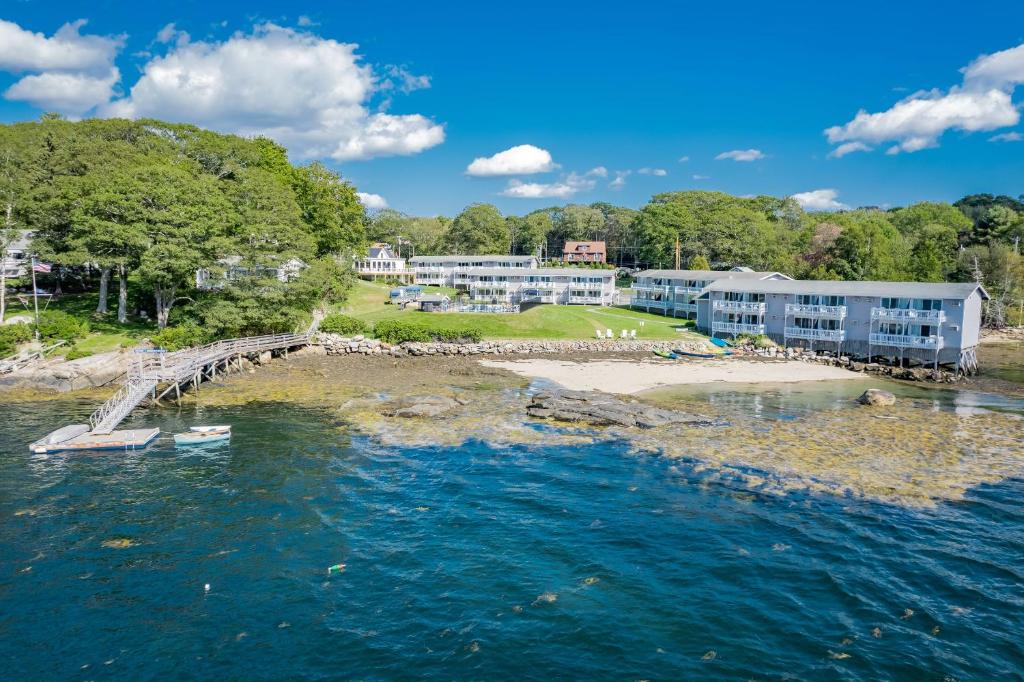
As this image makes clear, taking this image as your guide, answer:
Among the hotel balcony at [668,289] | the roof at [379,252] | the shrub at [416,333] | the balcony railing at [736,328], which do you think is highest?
the roof at [379,252]

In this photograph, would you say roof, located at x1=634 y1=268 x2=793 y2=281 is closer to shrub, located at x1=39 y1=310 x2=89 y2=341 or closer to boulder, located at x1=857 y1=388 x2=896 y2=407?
boulder, located at x1=857 y1=388 x2=896 y2=407

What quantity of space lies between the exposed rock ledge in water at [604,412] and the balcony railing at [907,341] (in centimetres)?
3166

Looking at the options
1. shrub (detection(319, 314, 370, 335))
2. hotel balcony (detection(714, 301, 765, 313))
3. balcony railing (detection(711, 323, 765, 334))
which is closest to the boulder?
balcony railing (detection(711, 323, 765, 334))

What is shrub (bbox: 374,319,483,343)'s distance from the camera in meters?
70.2

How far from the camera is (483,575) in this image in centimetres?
2248

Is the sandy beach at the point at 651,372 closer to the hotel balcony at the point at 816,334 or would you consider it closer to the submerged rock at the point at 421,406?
the hotel balcony at the point at 816,334

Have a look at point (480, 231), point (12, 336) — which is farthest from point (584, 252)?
point (12, 336)

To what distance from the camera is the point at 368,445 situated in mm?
36656

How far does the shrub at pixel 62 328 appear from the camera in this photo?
57.1m

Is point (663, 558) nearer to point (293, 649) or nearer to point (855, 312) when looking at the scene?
point (293, 649)

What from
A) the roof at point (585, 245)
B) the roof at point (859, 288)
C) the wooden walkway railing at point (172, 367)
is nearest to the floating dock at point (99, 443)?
the wooden walkway railing at point (172, 367)

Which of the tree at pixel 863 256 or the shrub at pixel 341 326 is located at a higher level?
the tree at pixel 863 256

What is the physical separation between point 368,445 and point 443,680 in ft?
67.9

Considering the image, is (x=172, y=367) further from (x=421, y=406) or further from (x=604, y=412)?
(x=604, y=412)
